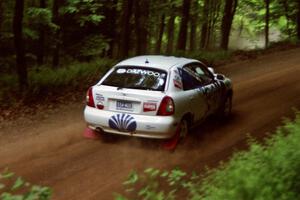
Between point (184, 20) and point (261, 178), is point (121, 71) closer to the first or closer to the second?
point (261, 178)

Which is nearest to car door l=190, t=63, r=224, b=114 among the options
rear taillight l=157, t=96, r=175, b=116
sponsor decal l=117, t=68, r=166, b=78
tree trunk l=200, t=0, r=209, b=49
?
sponsor decal l=117, t=68, r=166, b=78

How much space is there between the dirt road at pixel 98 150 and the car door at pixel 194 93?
0.51 metres

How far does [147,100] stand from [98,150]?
136 centimetres

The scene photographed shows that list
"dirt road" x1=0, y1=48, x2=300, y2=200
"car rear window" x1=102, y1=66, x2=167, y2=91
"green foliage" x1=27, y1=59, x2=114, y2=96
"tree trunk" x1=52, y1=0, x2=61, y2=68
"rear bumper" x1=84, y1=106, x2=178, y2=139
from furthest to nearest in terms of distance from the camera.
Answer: "tree trunk" x1=52, y1=0, x2=61, y2=68 < "green foliage" x1=27, y1=59, x2=114, y2=96 < "car rear window" x1=102, y1=66, x2=167, y2=91 < "rear bumper" x1=84, y1=106, x2=178, y2=139 < "dirt road" x1=0, y1=48, x2=300, y2=200

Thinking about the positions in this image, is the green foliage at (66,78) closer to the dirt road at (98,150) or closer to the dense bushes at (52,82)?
the dense bushes at (52,82)

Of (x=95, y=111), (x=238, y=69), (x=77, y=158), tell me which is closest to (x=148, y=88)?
(x=95, y=111)

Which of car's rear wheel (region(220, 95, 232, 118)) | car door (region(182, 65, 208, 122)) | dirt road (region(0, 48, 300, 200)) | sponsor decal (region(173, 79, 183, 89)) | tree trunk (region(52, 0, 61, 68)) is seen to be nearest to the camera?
dirt road (region(0, 48, 300, 200))

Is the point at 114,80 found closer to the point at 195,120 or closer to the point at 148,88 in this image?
the point at 148,88

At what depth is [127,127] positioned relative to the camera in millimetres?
9203

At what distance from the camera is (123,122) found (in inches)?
362

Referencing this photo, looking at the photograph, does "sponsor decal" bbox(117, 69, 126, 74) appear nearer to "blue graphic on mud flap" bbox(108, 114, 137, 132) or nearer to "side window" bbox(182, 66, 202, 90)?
"blue graphic on mud flap" bbox(108, 114, 137, 132)

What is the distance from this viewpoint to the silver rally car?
29.9 ft

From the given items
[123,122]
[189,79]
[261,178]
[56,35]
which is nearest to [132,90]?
[123,122]

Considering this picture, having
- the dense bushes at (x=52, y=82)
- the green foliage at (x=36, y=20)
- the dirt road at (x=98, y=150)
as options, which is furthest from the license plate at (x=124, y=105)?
the green foliage at (x=36, y=20)
